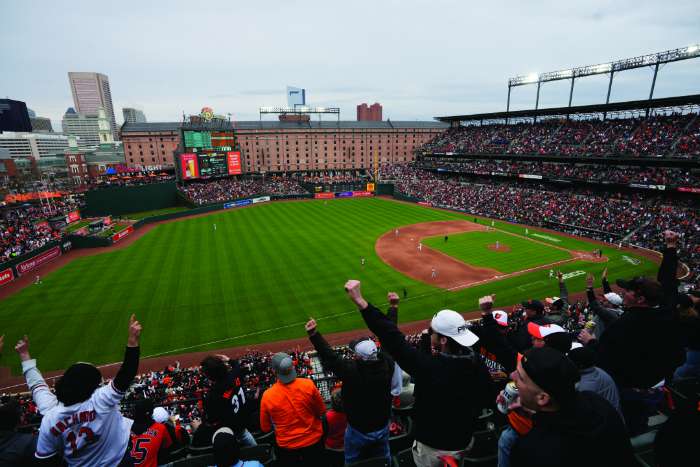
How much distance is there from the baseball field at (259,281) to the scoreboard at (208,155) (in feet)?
58.7

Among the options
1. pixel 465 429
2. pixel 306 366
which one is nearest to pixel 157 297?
pixel 306 366

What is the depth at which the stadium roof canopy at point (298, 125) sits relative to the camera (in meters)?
93.4

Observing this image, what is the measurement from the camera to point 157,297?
83.1ft

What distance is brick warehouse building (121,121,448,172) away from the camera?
306ft

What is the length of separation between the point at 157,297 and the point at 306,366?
14890mm

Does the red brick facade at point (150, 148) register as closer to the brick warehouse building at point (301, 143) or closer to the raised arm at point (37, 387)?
the brick warehouse building at point (301, 143)

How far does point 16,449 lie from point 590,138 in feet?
206

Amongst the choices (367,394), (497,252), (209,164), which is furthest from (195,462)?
(209,164)

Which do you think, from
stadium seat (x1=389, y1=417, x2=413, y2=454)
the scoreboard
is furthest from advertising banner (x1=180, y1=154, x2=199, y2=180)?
stadium seat (x1=389, y1=417, x2=413, y2=454)

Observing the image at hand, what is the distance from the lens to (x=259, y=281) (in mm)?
28141

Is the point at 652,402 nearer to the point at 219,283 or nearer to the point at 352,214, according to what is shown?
the point at 219,283

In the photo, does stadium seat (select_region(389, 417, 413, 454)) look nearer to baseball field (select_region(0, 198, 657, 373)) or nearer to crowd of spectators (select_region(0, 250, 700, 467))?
crowd of spectators (select_region(0, 250, 700, 467))

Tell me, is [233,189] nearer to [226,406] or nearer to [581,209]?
[581,209]

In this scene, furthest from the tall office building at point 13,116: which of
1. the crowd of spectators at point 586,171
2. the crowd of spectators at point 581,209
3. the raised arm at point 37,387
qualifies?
the crowd of spectators at point 586,171
